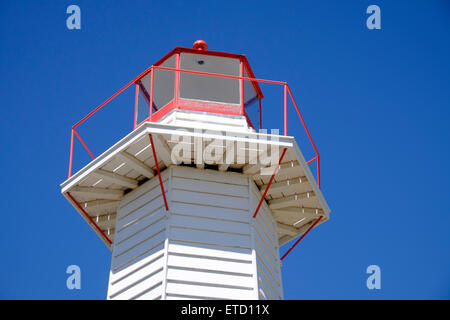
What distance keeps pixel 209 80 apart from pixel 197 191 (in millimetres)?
3037

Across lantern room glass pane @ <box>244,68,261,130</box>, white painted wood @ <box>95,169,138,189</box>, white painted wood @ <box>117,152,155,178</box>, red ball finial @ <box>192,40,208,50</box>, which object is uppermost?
red ball finial @ <box>192,40,208,50</box>

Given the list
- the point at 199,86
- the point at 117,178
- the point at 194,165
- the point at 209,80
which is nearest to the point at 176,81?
the point at 199,86

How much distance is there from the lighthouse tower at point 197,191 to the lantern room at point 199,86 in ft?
0.09

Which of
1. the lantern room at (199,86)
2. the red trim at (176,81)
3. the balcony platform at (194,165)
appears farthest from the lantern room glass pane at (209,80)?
the balcony platform at (194,165)

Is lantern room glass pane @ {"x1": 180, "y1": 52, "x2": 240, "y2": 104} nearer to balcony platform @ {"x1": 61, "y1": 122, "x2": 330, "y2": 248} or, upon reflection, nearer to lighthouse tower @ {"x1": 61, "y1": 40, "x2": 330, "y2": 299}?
lighthouse tower @ {"x1": 61, "y1": 40, "x2": 330, "y2": 299}

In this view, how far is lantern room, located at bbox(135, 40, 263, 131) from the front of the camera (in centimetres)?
2036

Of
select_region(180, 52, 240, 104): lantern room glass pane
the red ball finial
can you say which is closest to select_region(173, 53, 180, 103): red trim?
select_region(180, 52, 240, 104): lantern room glass pane

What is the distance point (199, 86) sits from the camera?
20.7 metres

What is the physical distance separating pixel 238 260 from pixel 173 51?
538 cm

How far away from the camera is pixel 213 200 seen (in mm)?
19156

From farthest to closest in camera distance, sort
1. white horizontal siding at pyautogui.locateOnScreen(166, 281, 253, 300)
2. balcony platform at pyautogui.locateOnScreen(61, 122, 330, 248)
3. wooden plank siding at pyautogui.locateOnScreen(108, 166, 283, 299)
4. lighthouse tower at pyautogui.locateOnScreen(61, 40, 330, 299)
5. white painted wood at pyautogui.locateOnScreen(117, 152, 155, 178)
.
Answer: white painted wood at pyautogui.locateOnScreen(117, 152, 155, 178)
balcony platform at pyautogui.locateOnScreen(61, 122, 330, 248)
lighthouse tower at pyautogui.locateOnScreen(61, 40, 330, 299)
wooden plank siding at pyautogui.locateOnScreen(108, 166, 283, 299)
white horizontal siding at pyautogui.locateOnScreen(166, 281, 253, 300)

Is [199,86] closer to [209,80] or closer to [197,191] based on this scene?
[209,80]
